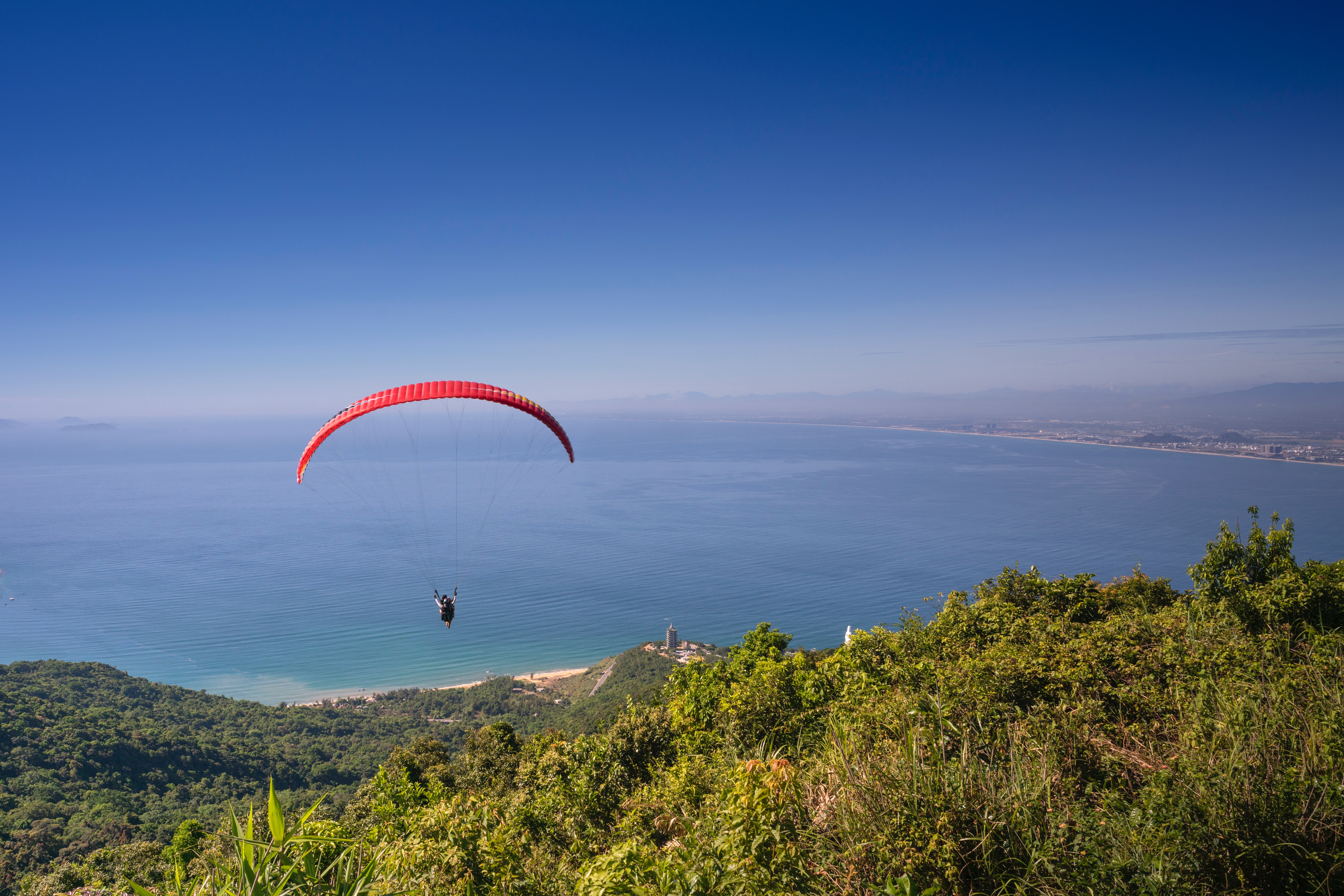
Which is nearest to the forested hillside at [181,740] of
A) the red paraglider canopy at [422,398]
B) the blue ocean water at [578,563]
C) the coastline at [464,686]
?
the coastline at [464,686]

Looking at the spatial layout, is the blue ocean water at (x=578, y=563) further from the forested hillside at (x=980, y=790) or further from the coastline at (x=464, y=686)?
the forested hillside at (x=980, y=790)

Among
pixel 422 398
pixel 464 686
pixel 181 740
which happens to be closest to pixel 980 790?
pixel 422 398

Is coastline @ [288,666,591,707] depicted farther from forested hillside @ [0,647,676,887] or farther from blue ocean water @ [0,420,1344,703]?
blue ocean water @ [0,420,1344,703]

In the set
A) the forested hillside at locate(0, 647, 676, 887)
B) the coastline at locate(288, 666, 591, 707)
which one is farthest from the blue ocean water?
the forested hillside at locate(0, 647, 676, 887)

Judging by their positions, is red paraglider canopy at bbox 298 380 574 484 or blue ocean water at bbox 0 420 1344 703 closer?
red paraglider canopy at bbox 298 380 574 484

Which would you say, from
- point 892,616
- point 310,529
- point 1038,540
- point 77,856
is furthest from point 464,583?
point 1038,540

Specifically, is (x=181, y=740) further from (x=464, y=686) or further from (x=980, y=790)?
(x=980, y=790)

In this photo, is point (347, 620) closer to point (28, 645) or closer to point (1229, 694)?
point (28, 645)
